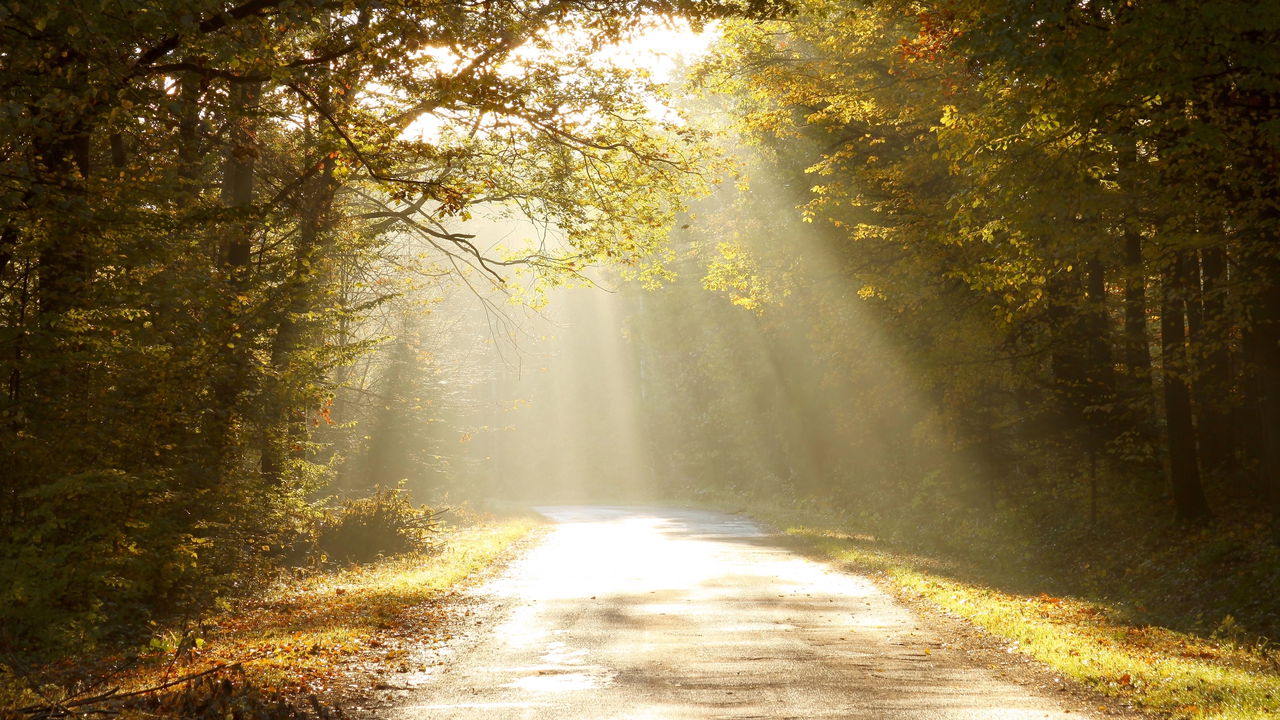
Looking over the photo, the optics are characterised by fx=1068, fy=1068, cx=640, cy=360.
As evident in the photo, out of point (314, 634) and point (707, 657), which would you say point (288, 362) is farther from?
point (707, 657)

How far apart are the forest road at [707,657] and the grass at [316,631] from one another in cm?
85

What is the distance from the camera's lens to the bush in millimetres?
22484

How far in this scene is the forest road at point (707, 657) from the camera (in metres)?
8.02

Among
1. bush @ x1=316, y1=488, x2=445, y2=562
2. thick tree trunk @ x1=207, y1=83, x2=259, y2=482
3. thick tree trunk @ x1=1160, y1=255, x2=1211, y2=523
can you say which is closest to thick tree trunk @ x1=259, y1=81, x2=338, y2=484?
thick tree trunk @ x1=207, y1=83, x2=259, y2=482

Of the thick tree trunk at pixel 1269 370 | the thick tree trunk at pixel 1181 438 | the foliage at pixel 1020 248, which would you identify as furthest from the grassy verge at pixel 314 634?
the thick tree trunk at pixel 1181 438

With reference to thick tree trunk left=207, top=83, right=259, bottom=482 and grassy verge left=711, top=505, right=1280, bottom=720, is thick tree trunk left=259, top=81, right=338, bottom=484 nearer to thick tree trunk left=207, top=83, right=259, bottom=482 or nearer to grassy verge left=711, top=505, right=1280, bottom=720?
thick tree trunk left=207, top=83, right=259, bottom=482

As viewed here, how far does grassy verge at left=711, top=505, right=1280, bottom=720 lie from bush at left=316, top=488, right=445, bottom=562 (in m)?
10.2

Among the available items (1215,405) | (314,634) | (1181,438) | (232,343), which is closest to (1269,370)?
(1181,438)

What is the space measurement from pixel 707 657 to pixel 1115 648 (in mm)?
4140

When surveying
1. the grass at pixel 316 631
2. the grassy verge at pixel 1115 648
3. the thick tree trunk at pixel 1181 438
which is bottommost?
the grassy verge at pixel 1115 648

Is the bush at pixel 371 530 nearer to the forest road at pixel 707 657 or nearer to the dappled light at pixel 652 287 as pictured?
the dappled light at pixel 652 287

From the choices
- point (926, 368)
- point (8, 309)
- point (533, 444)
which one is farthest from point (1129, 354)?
point (533, 444)

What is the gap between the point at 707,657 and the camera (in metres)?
10.1

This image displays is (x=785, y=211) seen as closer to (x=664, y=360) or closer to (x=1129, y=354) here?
(x=1129, y=354)
